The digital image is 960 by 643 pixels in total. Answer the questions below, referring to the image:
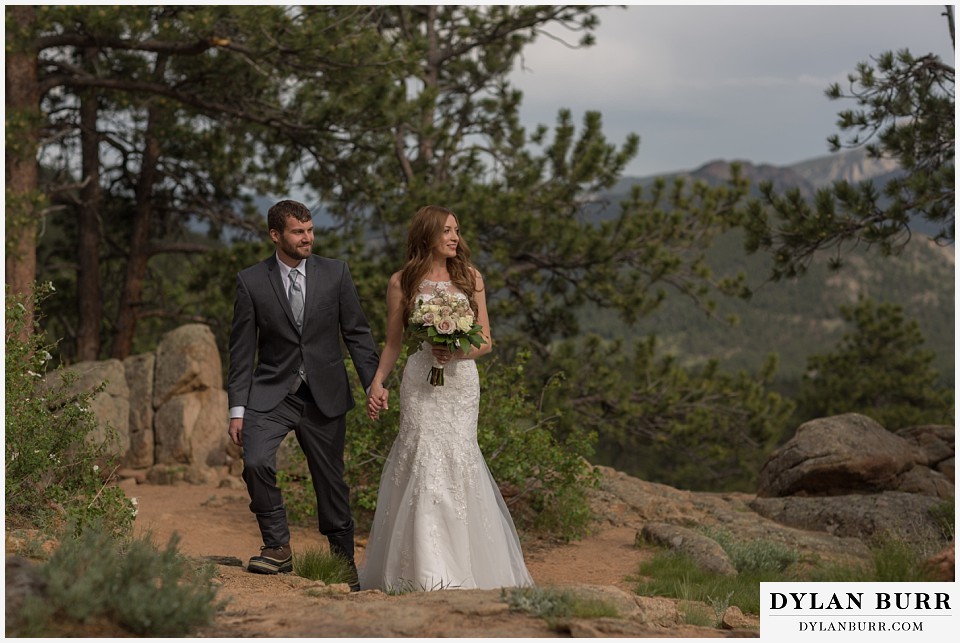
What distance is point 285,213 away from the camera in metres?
6.45

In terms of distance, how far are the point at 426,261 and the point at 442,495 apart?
148 centimetres

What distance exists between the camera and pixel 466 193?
15.7 m

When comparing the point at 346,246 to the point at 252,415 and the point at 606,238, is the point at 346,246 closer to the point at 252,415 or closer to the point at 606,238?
the point at 606,238

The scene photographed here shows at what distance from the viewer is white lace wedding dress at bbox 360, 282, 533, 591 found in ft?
21.4

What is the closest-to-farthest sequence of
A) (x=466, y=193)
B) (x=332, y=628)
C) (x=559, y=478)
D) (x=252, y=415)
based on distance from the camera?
(x=332, y=628)
(x=252, y=415)
(x=559, y=478)
(x=466, y=193)

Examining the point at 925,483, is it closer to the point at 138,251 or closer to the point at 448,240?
the point at 448,240

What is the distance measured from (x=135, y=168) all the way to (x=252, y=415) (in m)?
14.3

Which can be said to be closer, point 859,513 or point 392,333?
point 392,333

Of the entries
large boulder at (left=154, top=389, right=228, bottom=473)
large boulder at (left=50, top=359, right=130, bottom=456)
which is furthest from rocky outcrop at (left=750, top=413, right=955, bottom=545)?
large boulder at (left=50, top=359, right=130, bottom=456)

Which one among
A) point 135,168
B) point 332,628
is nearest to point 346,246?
point 135,168

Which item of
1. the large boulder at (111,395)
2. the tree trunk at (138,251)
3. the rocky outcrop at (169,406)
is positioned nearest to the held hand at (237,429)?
the rocky outcrop at (169,406)

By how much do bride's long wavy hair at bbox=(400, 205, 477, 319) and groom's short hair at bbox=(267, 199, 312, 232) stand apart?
671mm

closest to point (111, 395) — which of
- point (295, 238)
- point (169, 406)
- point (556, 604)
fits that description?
point (169, 406)

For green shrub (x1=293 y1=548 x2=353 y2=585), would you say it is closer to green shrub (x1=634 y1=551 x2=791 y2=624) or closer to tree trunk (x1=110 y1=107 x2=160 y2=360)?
green shrub (x1=634 y1=551 x2=791 y2=624)
